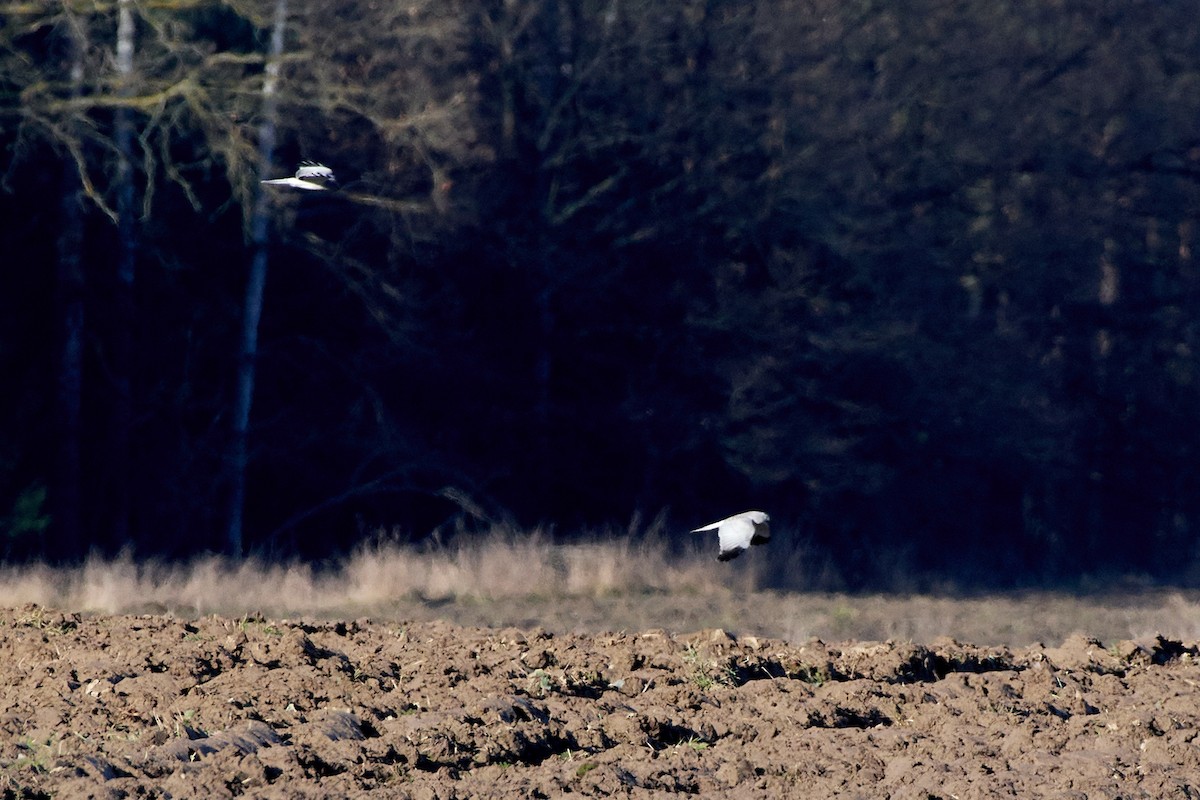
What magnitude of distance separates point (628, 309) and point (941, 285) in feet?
15.7

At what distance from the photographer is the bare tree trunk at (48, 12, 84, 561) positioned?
64.4 ft

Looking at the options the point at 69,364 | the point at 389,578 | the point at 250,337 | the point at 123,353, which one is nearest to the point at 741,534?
the point at 389,578

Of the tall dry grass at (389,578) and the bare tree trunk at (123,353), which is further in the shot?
the bare tree trunk at (123,353)

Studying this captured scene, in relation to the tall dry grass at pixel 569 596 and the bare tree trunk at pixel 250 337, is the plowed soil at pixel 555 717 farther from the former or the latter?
the bare tree trunk at pixel 250 337

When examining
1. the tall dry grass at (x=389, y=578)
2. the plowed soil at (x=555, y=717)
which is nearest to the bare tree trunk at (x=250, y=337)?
the tall dry grass at (x=389, y=578)

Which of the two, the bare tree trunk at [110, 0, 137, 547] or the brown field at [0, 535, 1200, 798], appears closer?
the brown field at [0, 535, 1200, 798]

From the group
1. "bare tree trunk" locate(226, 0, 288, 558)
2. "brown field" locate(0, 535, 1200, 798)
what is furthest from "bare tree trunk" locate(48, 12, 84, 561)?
"brown field" locate(0, 535, 1200, 798)

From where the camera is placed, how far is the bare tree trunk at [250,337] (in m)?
20.6

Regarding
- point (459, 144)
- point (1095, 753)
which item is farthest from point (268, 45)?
point (1095, 753)

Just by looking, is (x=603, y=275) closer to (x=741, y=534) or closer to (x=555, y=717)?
(x=741, y=534)

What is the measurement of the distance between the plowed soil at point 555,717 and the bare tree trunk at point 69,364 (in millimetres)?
8430

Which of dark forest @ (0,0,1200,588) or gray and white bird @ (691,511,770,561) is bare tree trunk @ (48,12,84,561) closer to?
dark forest @ (0,0,1200,588)

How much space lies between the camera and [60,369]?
1981 cm

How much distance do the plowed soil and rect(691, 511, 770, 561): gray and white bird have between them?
770 mm
